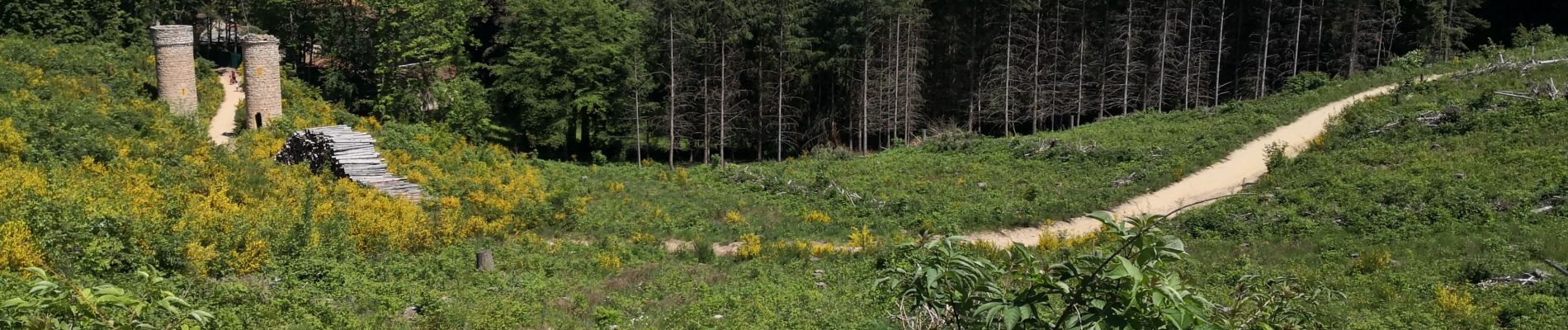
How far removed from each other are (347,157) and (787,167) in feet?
45.7

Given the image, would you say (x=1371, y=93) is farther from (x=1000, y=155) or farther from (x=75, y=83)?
(x=75, y=83)

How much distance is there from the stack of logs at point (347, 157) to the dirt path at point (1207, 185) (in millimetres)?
10736

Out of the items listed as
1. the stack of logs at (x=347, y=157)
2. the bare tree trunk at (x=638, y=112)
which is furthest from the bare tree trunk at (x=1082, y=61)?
the stack of logs at (x=347, y=157)

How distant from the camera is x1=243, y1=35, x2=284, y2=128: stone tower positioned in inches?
982

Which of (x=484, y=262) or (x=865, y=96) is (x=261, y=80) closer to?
(x=484, y=262)

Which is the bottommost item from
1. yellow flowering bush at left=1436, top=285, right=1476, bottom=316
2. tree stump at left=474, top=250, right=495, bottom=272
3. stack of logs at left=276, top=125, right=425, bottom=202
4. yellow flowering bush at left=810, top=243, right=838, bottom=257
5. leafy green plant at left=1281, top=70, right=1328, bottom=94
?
yellow flowering bush at left=810, top=243, right=838, bottom=257

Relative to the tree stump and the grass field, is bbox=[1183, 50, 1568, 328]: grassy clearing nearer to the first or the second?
the grass field

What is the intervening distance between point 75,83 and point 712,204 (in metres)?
14.1

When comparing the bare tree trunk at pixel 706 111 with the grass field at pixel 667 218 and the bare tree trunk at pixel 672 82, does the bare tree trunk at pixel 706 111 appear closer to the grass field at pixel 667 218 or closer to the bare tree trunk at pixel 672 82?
the bare tree trunk at pixel 672 82

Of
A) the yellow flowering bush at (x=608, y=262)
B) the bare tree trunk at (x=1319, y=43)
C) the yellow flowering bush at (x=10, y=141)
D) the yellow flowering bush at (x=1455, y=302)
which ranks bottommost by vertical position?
the yellow flowering bush at (x=608, y=262)

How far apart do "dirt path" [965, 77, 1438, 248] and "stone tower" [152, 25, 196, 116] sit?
18.9 m

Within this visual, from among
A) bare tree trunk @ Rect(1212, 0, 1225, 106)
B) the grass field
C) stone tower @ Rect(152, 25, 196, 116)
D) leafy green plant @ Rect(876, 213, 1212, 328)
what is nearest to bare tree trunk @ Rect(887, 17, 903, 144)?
the grass field

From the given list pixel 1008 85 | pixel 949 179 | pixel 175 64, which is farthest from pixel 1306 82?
pixel 175 64

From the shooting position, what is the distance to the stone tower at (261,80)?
25.0m
